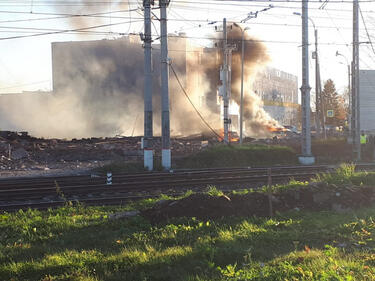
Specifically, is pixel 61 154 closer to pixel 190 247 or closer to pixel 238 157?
pixel 238 157

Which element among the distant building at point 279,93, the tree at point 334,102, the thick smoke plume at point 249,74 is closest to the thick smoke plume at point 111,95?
the thick smoke plume at point 249,74

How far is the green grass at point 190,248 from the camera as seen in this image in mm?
5159

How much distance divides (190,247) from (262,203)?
3.58 metres

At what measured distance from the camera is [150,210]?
351 inches

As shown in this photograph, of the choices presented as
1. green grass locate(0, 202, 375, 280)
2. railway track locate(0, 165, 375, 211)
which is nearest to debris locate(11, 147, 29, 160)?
railway track locate(0, 165, 375, 211)

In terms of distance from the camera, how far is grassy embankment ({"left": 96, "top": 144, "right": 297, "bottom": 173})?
23.8 m

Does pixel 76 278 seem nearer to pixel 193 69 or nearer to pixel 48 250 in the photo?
pixel 48 250

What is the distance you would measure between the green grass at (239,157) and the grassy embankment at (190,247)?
14.1m

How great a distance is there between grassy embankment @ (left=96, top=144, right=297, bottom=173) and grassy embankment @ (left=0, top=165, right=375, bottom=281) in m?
13.3

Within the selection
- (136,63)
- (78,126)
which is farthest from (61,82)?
(136,63)

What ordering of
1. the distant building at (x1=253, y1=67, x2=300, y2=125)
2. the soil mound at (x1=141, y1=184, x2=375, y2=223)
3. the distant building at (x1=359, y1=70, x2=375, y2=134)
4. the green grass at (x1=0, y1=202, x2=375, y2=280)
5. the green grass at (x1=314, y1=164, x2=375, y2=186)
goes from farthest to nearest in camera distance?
the distant building at (x1=253, y1=67, x2=300, y2=125), the distant building at (x1=359, y1=70, x2=375, y2=134), the green grass at (x1=314, y1=164, x2=375, y2=186), the soil mound at (x1=141, y1=184, x2=375, y2=223), the green grass at (x1=0, y1=202, x2=375, y2=280)

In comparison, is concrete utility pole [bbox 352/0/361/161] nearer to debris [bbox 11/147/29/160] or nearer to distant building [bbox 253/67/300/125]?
debris [bbox 11/147/29/160]

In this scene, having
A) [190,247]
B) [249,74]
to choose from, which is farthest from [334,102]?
[190,247]

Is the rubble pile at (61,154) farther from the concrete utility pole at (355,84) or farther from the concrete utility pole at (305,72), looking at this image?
the concrete utility pole at (355,84)
